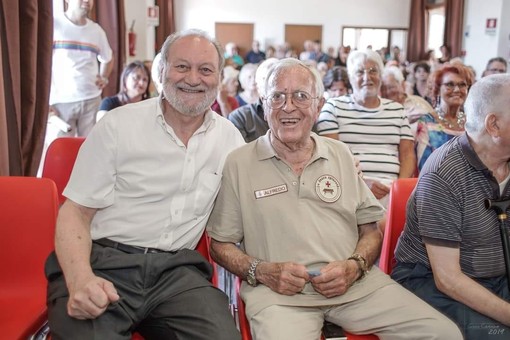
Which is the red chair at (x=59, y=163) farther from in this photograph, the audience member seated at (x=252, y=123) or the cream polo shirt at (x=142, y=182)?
the audience member seated at (x=252, y=123)

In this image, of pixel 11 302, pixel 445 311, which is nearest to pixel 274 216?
pixel 445 311

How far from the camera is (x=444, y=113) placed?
3080 millimetres

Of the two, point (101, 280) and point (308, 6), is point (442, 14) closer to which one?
point (308, 6)

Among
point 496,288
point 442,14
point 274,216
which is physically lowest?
point 496,288

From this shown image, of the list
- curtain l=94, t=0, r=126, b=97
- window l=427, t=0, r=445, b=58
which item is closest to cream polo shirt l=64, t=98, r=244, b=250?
curtain l=94, t=0, r=126, b=97

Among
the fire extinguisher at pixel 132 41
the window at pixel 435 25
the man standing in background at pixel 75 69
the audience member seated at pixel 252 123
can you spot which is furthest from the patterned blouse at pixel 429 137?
the window at pixel 435 25

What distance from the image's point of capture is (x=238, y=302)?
1.80m

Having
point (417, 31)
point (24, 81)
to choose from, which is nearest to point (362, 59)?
point (24, 81)

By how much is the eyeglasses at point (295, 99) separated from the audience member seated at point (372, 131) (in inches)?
39.9

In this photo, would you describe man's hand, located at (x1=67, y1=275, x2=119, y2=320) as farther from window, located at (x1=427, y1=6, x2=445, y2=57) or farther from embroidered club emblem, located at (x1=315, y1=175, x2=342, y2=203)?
window, located at (x1=427, y1=6, x2=445, y2=57)

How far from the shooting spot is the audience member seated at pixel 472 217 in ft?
5.08

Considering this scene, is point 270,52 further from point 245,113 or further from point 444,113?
point 245,113

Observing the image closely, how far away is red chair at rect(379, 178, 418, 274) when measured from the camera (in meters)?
1.93

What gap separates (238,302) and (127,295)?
0.42 metres
